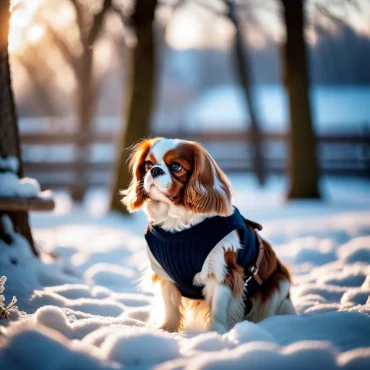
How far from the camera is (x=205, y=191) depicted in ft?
9.16

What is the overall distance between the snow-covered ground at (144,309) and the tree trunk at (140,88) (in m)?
1.02

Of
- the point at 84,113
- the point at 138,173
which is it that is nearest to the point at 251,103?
the point at 84,113

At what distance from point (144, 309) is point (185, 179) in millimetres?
1189

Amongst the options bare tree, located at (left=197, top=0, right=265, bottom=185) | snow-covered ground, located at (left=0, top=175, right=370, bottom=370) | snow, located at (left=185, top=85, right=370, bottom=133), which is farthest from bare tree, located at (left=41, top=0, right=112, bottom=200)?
snow, located at (left=185, top=85, right=370, bottom=133)

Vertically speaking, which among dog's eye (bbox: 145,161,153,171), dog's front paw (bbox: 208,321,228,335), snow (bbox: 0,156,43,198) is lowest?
dog's front paw (bbox: 208,321,228,335)

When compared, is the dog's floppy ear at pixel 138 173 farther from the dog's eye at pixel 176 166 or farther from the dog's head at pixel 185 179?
the dog's eye at pixel 176 166

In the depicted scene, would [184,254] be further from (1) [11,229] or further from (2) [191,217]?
(1) [11,229]

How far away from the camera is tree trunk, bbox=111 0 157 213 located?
8.38 m

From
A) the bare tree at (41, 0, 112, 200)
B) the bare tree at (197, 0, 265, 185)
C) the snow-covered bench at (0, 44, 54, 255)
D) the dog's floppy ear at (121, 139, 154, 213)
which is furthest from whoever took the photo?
the bare tree at (197, 0, 265, 185)

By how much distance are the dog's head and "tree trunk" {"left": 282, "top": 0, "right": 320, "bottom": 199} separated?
7154 mm

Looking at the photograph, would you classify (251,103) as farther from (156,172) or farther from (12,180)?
(156,172)

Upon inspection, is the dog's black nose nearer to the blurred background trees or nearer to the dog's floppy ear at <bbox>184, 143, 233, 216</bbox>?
the dog's floppy ear at <bbox>184, 143, 233, 216</bbox>

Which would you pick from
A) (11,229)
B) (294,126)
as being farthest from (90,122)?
(11,229)

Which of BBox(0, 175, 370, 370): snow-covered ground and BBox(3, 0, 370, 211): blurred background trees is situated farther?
BBox(3, 0, 370, 211): blurred background trees
